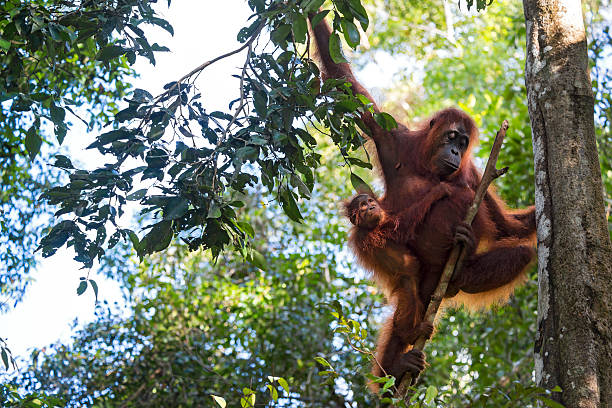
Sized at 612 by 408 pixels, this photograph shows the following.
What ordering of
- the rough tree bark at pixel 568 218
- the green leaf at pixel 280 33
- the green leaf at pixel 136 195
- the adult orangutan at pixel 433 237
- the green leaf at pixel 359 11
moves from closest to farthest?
the rough tree bark at pixel 568 218 → the green leaf at pixel 359 11 → the green leaf at pixel 136 195 → the green leaf at pixel 280 33 → the adult orangutan at pixel 433 237

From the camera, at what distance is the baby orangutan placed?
3676 mm

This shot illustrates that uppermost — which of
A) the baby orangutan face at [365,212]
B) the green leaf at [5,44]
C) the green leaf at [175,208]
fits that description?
the baby orangutan face at [365,212]

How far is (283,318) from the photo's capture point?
20.6 ft

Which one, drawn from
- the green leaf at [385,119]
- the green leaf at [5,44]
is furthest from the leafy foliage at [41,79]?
the green leaf at [385,119]

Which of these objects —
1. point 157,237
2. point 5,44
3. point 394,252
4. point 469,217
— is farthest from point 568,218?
point 5,44

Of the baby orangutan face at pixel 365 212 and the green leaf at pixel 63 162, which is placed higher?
the baby orangutan face at pixel 365 212

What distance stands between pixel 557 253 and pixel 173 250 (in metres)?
6.42

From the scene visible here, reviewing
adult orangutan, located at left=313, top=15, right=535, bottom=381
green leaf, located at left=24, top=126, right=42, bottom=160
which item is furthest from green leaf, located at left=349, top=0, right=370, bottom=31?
adult orangutan, located at left=313, top=15, right=535, bottom=381

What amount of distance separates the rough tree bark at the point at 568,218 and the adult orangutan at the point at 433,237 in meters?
1.00

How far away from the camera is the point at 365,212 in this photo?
3680mm

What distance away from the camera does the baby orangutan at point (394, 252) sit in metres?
3.68

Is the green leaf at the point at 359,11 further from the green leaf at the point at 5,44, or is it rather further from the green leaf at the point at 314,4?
the green leaf at the point at 5,44

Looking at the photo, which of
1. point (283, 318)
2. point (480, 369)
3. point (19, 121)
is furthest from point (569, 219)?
point (283, 318)

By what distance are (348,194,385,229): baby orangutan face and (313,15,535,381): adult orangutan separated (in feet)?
0.03
